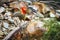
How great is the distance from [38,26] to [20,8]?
64.8 inches

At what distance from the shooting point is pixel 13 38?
15.1ft

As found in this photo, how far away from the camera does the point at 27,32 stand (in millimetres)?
4648

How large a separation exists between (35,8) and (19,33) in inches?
71.4

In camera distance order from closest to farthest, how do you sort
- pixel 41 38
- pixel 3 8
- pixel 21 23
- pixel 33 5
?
pixel 41 38 < pixel 21 23 < pixel 3 8 < pixel 33 5

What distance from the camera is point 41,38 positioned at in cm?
429

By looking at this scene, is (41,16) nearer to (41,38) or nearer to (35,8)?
(35,8)

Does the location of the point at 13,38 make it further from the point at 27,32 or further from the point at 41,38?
the point at 41,38

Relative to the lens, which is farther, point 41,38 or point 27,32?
point 27,32

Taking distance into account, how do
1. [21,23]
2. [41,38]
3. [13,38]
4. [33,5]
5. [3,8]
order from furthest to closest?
[33,5] < [3,8] < [21,23] < [13,38] < [41,38]

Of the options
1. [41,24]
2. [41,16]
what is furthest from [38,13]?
[41,24]

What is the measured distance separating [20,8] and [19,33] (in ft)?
4.96

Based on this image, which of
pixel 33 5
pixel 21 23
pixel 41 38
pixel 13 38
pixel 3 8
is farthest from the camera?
pixel 33 5

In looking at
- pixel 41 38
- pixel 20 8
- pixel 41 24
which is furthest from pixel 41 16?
pixel 41 38

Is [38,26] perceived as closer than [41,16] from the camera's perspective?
Yes
